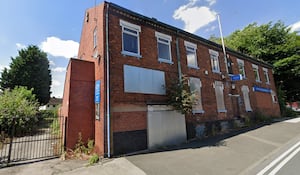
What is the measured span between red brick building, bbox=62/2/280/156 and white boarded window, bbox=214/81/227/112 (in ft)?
0.36

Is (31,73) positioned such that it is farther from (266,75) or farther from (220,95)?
(266,75)

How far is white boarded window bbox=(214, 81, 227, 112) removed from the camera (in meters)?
13.0

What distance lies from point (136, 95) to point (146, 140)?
2458mm

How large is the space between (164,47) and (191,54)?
8.78 ft

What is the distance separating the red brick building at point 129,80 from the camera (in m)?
7.94

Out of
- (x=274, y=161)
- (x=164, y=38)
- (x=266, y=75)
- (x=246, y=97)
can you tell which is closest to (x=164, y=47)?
(x=164, y=38)

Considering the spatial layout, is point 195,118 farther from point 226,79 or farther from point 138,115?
point 226,79

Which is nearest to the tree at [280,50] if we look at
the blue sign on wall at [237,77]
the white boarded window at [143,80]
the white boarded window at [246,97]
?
the white boarded window at [246,97]

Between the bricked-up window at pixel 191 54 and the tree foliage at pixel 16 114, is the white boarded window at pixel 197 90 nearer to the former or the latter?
the bricked-up window at pixel 191 54

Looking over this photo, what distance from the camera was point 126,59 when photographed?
348 inches

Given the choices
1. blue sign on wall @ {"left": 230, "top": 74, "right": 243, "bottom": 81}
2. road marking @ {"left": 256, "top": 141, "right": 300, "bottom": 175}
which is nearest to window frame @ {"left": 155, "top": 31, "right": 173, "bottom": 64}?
blue sign on wall @ {"left": 230, "top": 74, "right": 243, "bottom": 81}

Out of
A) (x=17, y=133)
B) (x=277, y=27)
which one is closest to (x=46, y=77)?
(x=17, y=133)

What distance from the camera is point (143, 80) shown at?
361 inches

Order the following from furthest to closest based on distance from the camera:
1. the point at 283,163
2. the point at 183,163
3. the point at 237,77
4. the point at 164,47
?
1. the point at 237,77
2. the point at 164,47
3. the point at 183,163
4. the point at 283,163
